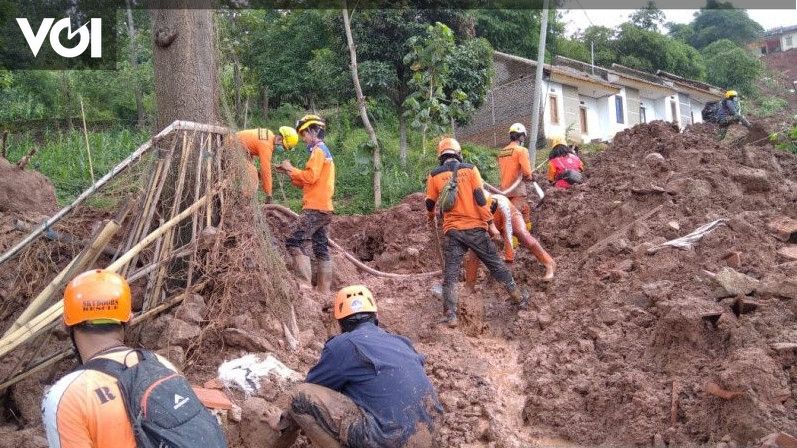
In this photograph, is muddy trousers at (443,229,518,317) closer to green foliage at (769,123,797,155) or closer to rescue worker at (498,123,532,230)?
rescue worker at (498,123,532,230)

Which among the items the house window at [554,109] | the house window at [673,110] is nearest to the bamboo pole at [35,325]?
the house window at [554,109]

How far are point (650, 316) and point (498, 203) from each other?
219 centimetres

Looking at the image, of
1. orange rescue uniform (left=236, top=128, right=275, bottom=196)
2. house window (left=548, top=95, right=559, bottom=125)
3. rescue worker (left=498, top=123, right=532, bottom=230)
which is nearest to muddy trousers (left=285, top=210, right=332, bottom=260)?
orange rescue uniform (left=236, top=128, right=275, bottom=196)

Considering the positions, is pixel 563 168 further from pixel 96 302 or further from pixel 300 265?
pixel 96 302

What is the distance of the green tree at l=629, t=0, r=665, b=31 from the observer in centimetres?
4347

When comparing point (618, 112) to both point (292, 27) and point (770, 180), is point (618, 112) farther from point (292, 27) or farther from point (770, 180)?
point (770, 180)

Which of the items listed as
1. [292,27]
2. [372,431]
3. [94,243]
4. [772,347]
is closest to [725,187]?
[772,347]

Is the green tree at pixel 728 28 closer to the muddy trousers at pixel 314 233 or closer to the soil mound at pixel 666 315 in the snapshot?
A: the soil mound at pixel 666 315

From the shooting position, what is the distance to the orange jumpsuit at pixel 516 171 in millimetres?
9289

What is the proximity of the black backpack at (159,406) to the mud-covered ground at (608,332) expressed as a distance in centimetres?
191

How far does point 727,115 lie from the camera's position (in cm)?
1488

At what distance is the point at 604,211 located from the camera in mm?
9555

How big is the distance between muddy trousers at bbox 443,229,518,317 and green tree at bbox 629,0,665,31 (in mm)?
39164

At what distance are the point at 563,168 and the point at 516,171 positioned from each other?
1.85 metres
